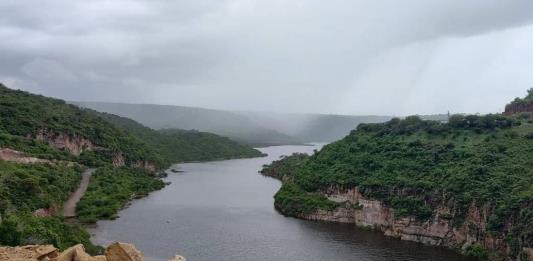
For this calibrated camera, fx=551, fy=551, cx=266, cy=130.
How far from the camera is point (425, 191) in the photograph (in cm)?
7312

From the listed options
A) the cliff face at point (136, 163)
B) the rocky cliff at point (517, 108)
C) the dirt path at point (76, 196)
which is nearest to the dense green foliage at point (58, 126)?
the cliff face at point (136, 163)

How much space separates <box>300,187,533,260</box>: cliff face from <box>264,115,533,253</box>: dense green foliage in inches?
36.8

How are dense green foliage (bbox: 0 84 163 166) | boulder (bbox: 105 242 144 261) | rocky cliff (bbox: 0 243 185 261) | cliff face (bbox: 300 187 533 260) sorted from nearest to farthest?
rocky cliff (bbox: 0 243 185 261), boulder (bbox: 105 242 144 261), cliff face (bbox: 300 187 533 260), dense green foliage (bbox: 0 84 163 166)

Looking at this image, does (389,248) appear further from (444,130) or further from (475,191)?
(444,130)

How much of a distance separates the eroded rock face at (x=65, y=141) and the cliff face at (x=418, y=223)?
54945 mm

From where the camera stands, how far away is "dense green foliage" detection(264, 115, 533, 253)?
205 ft

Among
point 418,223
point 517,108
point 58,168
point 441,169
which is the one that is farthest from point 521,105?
point 58,168

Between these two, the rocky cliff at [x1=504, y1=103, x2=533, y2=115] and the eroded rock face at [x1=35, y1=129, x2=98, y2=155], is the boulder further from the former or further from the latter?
the rocky cliff at [x1=504, y1=103, x2=533, y2=115]

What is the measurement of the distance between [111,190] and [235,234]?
36003mm

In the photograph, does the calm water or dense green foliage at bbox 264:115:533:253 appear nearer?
the calm water

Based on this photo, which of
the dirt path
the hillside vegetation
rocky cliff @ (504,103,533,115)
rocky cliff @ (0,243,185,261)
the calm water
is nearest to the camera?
rocky cliff @ (0,243,185,261)

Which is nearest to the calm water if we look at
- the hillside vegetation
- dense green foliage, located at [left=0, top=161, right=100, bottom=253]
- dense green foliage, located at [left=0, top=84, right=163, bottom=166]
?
the hillside vegetation

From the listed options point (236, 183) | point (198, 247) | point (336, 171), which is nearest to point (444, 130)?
point (336, 171)

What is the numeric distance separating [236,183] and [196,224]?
5358cm
